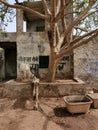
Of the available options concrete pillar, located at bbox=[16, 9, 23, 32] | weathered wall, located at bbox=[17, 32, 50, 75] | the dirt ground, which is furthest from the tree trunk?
concrete pillar, located at bbox=[16, 9, 23, 32]

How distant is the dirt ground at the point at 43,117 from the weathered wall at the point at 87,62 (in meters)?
4.06

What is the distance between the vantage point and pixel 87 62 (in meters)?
10.8

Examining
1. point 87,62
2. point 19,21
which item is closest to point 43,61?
point 87,62

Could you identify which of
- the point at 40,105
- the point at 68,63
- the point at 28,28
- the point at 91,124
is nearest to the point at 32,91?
the point at 40,105

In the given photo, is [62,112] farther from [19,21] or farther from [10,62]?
[10,62]

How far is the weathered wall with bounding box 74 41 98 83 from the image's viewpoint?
35.2ft

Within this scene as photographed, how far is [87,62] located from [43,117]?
6.04 meters

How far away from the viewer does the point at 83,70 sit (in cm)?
1076

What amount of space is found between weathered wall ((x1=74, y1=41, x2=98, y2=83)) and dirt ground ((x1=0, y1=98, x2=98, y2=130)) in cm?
406

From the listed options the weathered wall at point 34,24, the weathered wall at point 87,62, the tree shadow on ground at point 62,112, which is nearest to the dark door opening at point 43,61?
the weathered wall at point 87,62

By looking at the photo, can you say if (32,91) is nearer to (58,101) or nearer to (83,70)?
(58,101)

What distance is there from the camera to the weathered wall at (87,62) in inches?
422

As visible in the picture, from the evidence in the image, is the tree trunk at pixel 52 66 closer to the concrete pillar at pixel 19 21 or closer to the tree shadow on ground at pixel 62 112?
the tree shadow on ground at pixel 62 112

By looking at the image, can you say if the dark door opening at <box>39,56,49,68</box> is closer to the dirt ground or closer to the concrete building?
the concrete building
